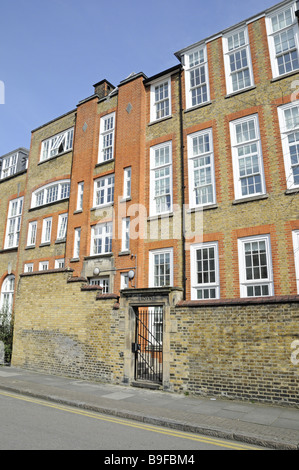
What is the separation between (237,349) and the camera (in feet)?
28.9

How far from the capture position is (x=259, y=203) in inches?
508

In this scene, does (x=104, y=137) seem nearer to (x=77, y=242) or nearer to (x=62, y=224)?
(x=62, y=224)

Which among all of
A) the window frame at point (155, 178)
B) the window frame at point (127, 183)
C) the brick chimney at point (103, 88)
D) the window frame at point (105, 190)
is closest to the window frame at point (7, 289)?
the window frame at point (105, 190)

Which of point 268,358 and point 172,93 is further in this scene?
point 172,93

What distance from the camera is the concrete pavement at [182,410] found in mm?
6055

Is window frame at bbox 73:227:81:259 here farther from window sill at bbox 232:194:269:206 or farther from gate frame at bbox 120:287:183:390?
window sill at bbox 232:194:269:206

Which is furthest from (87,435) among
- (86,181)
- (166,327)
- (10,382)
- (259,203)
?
(86,181)

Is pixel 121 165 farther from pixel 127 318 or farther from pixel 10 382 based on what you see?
pixel 10 382

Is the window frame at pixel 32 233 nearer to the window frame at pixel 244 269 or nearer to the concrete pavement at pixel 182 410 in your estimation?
the concrete pavement at pixel 182 410

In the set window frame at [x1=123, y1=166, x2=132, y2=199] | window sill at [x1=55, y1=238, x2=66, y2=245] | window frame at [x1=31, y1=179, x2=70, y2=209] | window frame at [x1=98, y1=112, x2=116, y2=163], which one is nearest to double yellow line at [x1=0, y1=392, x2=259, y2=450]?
window frame at [x1=123, y1=166, x2=132, y2=199]

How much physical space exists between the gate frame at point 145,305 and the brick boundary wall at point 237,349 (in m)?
0.21

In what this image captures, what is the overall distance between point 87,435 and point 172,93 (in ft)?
51.8

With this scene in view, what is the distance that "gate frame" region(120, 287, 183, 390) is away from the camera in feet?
32.9

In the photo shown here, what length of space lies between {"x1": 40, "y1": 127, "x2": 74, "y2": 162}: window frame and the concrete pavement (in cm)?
1522
